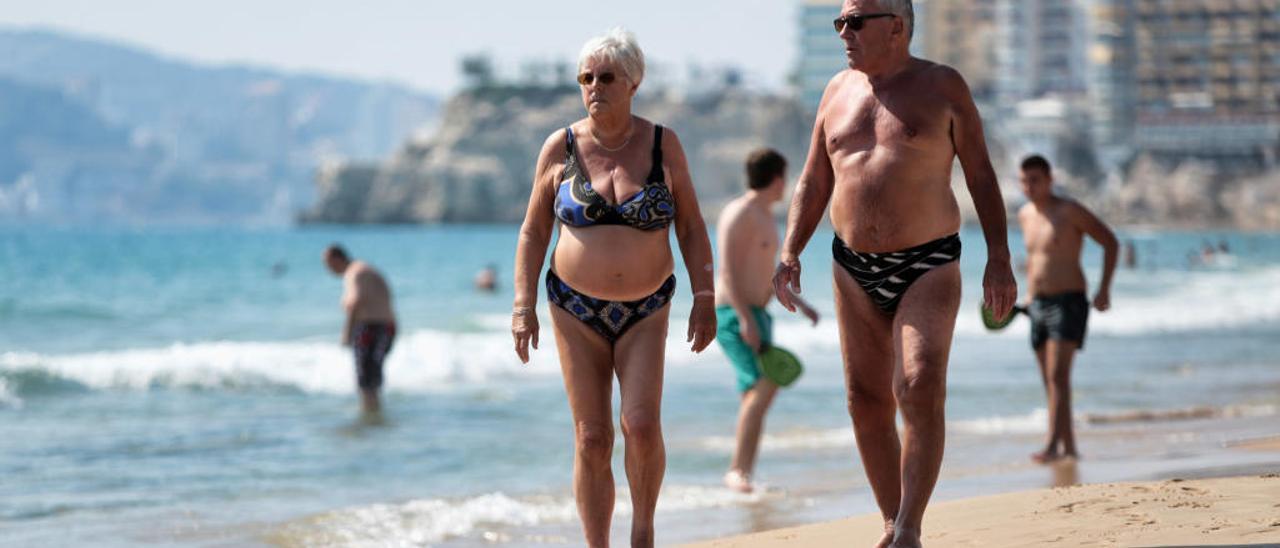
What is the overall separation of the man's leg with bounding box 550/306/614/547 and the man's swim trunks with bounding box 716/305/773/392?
2.91m

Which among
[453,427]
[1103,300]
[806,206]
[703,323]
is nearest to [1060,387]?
[1103,300]

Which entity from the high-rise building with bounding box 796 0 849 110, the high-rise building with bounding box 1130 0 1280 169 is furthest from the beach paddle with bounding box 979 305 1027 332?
the high-rise building with bounding box 796 0 849 110

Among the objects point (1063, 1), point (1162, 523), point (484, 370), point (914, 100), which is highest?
point (1063, 1)

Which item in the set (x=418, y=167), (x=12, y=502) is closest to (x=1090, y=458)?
(x=12, y=502)

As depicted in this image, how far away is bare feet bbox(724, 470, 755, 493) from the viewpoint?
8352 millimetres

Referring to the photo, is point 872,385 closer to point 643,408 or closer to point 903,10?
point 643,408

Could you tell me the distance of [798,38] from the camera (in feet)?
505

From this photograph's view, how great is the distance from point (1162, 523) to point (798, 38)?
150812mm

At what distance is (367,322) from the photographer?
13273 millimetres

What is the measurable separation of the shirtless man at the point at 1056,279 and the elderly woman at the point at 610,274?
13.7 ft

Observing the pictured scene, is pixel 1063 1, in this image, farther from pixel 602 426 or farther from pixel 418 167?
pixel 602 426

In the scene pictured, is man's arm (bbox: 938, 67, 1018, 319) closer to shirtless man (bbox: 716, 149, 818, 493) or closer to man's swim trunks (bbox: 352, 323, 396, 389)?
shirtless man (bbox: 716, 149, 818, 493)

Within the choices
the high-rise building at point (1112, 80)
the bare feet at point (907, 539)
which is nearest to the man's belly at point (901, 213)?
the bare feet at point (907, 539)

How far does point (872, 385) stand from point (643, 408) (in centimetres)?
70
